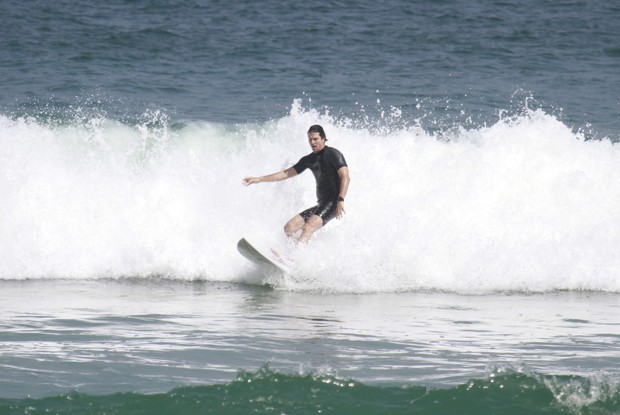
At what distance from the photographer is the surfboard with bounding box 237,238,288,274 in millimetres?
10648

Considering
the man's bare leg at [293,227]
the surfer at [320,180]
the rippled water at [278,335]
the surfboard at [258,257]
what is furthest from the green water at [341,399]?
the man's bare leg at [293,227]

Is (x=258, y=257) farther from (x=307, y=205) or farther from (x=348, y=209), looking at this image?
(x=348, y=209)

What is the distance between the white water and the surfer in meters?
0.27

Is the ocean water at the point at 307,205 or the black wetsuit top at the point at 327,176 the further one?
the black wetsuit top at the point at 327,176

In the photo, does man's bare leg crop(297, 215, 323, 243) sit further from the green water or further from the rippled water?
the green water

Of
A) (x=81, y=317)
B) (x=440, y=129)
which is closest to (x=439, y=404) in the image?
(x=81, y=317)

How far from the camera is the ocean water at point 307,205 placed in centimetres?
641

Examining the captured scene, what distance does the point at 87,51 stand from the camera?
68.4 ft

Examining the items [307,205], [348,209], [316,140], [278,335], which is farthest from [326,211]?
[278,335]

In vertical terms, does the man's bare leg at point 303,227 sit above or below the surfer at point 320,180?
below

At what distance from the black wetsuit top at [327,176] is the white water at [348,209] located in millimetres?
461

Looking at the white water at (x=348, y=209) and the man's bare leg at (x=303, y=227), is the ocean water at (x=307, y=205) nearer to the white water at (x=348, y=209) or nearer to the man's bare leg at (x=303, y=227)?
the white water at (x=348, y=209)

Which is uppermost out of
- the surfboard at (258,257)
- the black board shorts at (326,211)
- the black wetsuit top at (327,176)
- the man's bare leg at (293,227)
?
the black wetsuit top at (327,176)

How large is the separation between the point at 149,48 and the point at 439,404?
54.6 feet
